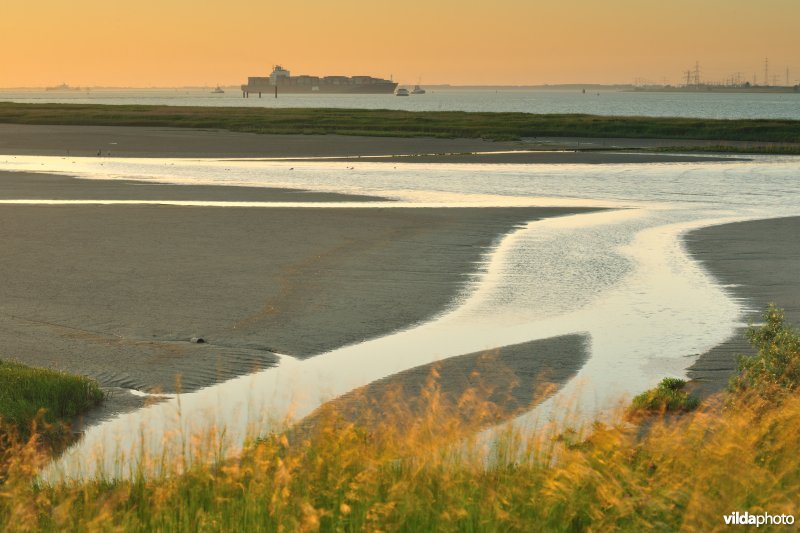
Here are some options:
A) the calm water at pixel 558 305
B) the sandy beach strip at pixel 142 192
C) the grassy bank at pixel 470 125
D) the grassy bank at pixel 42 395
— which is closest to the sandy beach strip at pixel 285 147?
the grassy bank at pixel 470 125

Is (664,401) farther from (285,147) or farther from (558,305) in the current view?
(285,147)

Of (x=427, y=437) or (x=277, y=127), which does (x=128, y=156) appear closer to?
(x=277, y=127)

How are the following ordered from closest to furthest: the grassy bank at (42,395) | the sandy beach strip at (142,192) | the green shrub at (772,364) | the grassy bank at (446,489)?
the grassy bank at (446,489) → the green shrub at (772,364) → the grassy bank at (42,395) → the sandy beach strip at (142,192)

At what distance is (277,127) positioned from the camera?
88812 millimetres

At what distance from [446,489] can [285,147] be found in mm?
60400

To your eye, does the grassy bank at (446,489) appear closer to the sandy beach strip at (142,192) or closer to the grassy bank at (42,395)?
the grassy bank at (42,395)

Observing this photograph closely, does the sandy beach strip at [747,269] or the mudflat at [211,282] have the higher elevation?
the mudflat at [211,282]

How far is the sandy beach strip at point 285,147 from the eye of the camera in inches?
2290

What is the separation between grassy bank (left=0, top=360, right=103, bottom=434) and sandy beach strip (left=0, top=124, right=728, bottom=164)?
1721 inches

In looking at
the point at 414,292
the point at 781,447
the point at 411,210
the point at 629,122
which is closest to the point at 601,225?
the point at 411,210

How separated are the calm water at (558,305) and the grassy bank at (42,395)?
616 mm

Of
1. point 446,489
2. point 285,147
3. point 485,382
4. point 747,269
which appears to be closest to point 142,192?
point 747,269

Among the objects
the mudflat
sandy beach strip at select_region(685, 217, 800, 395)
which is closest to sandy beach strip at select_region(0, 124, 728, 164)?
sandy beach strip at select_region(685, 217, 800, 395)

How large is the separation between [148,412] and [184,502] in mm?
4612
